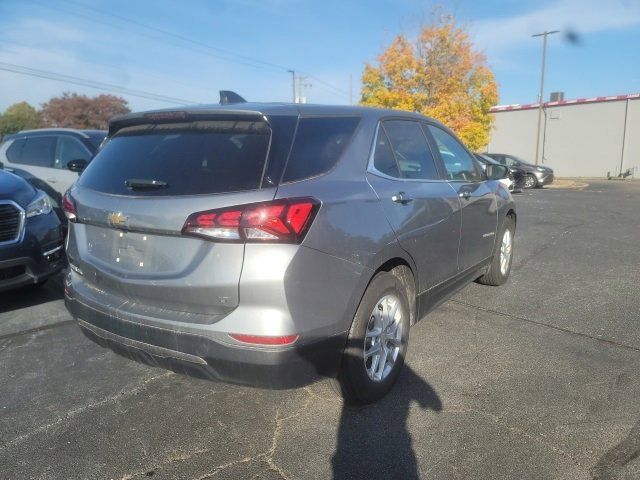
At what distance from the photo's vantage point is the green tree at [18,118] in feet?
163

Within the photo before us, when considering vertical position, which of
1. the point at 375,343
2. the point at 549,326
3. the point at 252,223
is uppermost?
the point at 252,223

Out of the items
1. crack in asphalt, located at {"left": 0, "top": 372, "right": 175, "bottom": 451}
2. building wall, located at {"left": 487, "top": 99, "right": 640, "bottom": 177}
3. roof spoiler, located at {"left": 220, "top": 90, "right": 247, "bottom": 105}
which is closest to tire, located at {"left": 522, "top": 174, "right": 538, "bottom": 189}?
building wall, located at {"left": 487, "top": 99, "right": 640, "bottom": 177}

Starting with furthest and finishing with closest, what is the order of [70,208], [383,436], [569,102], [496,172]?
[569,102]
[496,172]
[70,208]
[383,436]

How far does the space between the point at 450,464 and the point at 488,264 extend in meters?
2.78

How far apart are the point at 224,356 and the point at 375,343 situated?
0.99 meters

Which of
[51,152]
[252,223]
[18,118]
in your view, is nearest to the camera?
[252,223]

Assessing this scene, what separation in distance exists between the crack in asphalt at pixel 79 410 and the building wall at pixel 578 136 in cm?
3574

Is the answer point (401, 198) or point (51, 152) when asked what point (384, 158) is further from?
point (51, 152)

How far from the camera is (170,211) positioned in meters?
2.50

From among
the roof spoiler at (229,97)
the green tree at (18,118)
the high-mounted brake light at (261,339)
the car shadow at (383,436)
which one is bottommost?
the car shadow at (383,436)

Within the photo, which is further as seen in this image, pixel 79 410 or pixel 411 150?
pixel 411 150

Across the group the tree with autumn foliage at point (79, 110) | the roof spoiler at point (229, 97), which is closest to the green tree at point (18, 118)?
the tree with autumn foliage at point (79, 110)

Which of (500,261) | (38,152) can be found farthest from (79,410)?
(38,152)

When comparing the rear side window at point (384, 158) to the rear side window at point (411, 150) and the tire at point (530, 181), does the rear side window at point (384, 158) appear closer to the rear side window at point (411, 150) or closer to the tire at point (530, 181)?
the rear side window at point (411, 150)
